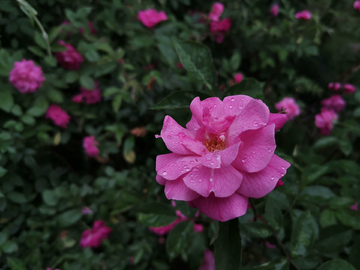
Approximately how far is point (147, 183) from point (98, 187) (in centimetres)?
26

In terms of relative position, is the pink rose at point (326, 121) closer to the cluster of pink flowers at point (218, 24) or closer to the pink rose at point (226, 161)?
the cluster of pink flowers at point (218, 24)

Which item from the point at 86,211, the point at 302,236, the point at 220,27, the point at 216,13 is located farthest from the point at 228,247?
the point at 216,13

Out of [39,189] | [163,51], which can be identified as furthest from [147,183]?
[163,51]

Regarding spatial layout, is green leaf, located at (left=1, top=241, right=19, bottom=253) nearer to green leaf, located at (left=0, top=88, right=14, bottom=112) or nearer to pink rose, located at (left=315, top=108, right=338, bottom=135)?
green leaf, located at (left=0, top=88, right=14, bottom=112)

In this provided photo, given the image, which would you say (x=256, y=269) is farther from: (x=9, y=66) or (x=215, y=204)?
(x=9, y=66)

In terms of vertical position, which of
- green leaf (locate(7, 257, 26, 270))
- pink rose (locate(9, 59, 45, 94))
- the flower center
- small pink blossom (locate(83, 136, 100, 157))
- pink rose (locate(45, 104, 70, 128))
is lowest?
small pink blossom (locate(83, 136, 100, 157))

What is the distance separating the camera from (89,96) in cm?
137

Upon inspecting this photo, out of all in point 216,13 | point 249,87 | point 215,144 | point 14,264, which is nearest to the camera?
point 215,144

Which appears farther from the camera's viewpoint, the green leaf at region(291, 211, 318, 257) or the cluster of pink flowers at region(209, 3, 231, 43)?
the cluster of pink flowers at region(209, 3, 231, 43)

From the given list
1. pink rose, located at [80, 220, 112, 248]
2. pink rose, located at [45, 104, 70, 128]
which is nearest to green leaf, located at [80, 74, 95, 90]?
pink rose, located at [45, 104, 70, 128]

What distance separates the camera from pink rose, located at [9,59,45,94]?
3.50ft

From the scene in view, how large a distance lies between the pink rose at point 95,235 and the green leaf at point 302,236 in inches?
32.2

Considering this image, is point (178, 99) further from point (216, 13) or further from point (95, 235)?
point (216, 13)

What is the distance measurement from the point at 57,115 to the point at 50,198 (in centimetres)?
44
